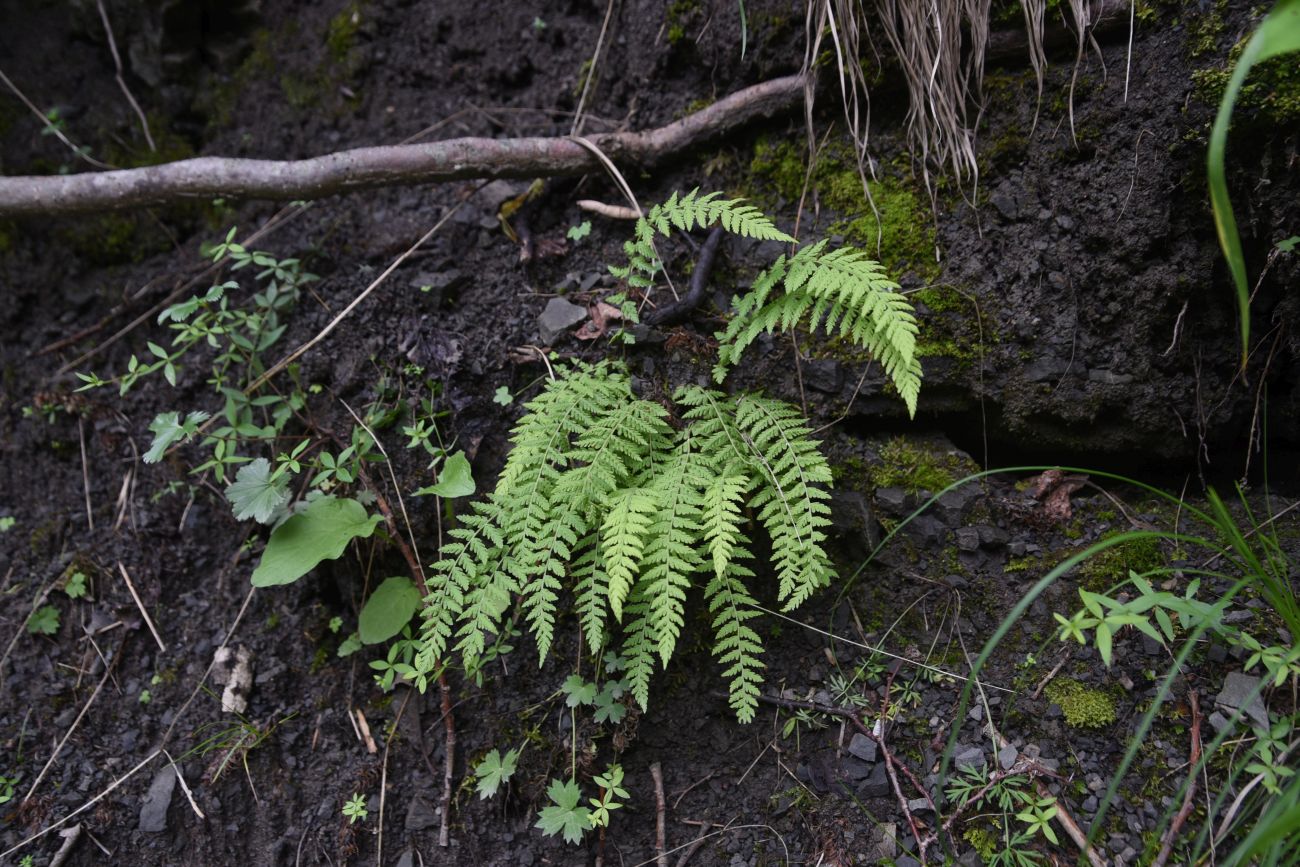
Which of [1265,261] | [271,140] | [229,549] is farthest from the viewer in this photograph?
[271,140]

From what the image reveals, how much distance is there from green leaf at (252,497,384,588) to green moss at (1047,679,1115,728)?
7.68ft

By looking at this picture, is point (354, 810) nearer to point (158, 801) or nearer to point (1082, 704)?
point (158, 801)

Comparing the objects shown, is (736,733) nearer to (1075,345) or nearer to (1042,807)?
(1042,807)

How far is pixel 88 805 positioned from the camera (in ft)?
9.70

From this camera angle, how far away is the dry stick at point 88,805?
2.86 metres

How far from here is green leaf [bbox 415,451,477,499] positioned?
113 inches

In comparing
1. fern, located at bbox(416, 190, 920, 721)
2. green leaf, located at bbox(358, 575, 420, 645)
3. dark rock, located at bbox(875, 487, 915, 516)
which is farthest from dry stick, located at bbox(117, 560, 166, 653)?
dark rock, located at bbox(875, 487, 915, 516)

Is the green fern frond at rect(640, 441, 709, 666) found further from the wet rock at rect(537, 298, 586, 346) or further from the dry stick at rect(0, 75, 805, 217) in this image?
the dry stick at rect(0, 75, 805, 217)

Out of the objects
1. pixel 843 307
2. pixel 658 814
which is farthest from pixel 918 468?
pixel 658 814

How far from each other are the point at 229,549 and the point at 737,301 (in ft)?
7.66

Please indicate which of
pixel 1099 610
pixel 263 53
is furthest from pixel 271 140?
pixel 1099 610

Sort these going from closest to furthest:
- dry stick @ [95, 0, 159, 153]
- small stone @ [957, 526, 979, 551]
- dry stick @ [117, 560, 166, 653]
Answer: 1. small stone @ [957, 526, 979, 551]
2. dry stick @ [117, 560, 166, 653]
3. dry stick @ [95, 0, 159, 153]

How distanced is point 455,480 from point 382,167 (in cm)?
140

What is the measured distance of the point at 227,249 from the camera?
3.62 meters
